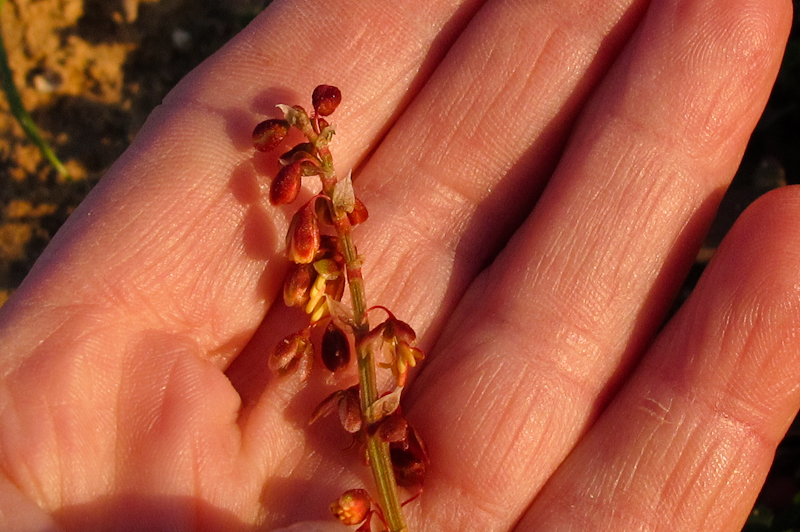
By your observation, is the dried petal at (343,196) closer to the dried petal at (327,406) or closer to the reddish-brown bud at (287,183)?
the reddish-brown bud at (287,183)

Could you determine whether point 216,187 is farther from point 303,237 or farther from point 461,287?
point 461,287

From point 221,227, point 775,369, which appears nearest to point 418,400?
point 221,227

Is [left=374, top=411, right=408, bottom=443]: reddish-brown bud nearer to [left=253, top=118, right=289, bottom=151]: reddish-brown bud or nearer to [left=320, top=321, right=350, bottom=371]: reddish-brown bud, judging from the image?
[left=320, top=321, right=350, bottom=371]: reddish-brown bud

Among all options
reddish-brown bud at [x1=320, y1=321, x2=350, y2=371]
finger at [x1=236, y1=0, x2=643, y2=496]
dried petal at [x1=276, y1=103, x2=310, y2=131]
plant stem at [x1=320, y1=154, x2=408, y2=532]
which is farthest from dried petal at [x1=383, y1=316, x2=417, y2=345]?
dried petal at [x1=276, y1=103, x2=310, y2=131]

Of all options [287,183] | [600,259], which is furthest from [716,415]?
[287,183]

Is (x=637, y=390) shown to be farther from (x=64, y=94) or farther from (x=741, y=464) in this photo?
(x=64, y=94)

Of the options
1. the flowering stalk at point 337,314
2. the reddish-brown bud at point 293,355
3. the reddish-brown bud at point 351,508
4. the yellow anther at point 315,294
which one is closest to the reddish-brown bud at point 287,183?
the flowering stalk at point 337,314
